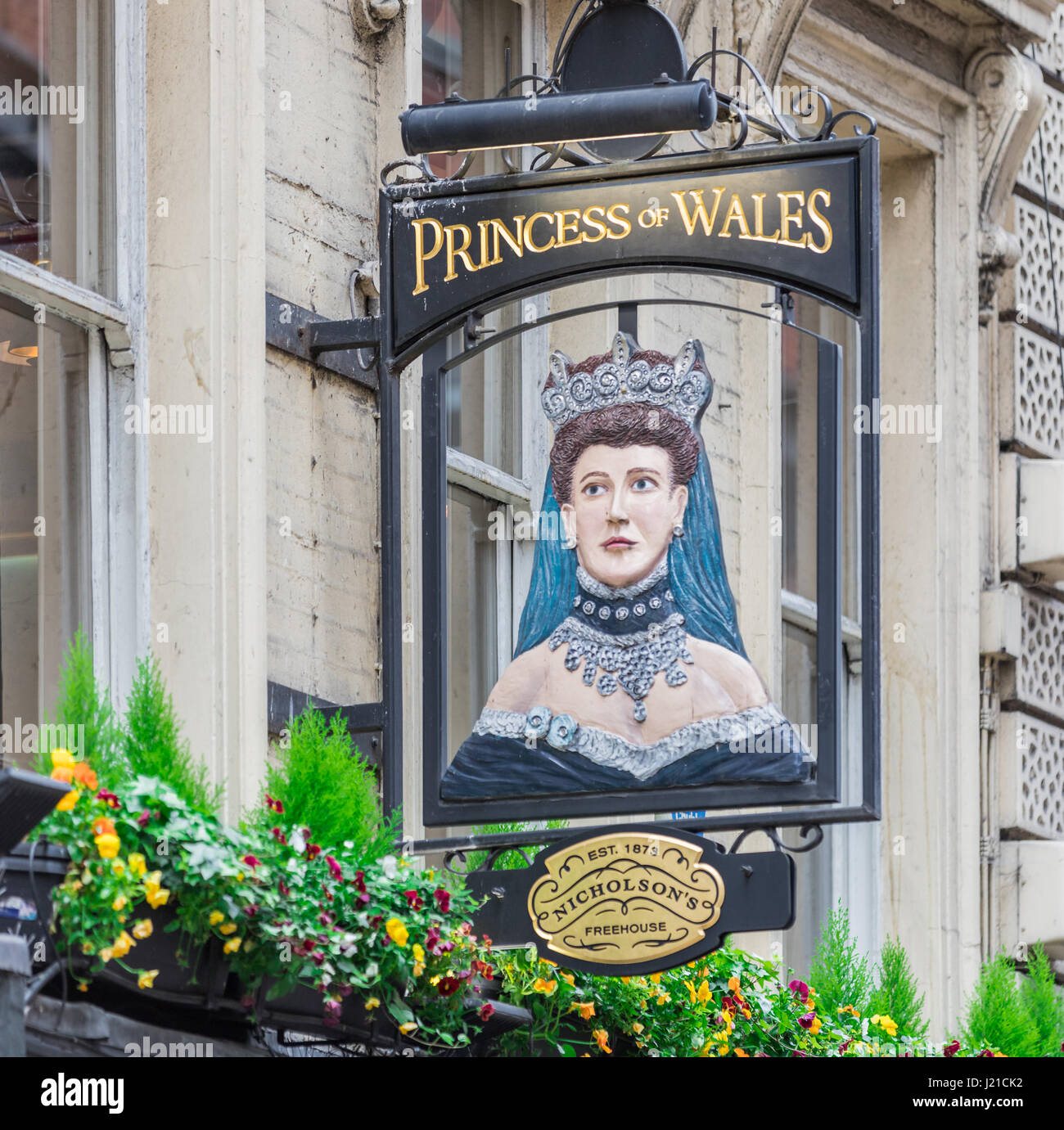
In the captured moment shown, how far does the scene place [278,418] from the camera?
772cm

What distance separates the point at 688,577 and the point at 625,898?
3.01 ft

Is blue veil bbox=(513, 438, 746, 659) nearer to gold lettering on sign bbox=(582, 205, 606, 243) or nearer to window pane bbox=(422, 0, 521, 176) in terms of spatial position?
gold lettering on sign bbox=(582, 205, 606, 243)

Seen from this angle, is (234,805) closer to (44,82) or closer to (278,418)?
(278,418)

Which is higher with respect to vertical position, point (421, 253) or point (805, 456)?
point (421, 253)

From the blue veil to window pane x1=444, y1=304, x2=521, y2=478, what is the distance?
1.36m

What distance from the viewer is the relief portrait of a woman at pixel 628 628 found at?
709 centimetres

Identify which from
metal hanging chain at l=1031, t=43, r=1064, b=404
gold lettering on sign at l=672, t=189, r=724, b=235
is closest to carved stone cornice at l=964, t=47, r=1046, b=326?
metal hanging chain at l=1031, t=43, r=1064, b=404

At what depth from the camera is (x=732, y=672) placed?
283 inches

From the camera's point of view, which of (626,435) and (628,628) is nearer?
(628,628)

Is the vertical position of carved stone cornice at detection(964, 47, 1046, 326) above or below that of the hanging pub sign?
above

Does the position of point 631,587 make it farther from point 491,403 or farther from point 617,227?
point 491,403

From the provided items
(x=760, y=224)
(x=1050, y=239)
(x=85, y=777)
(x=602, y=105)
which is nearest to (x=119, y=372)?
(x=602, y=105)

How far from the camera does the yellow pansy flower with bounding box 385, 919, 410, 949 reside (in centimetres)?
620
